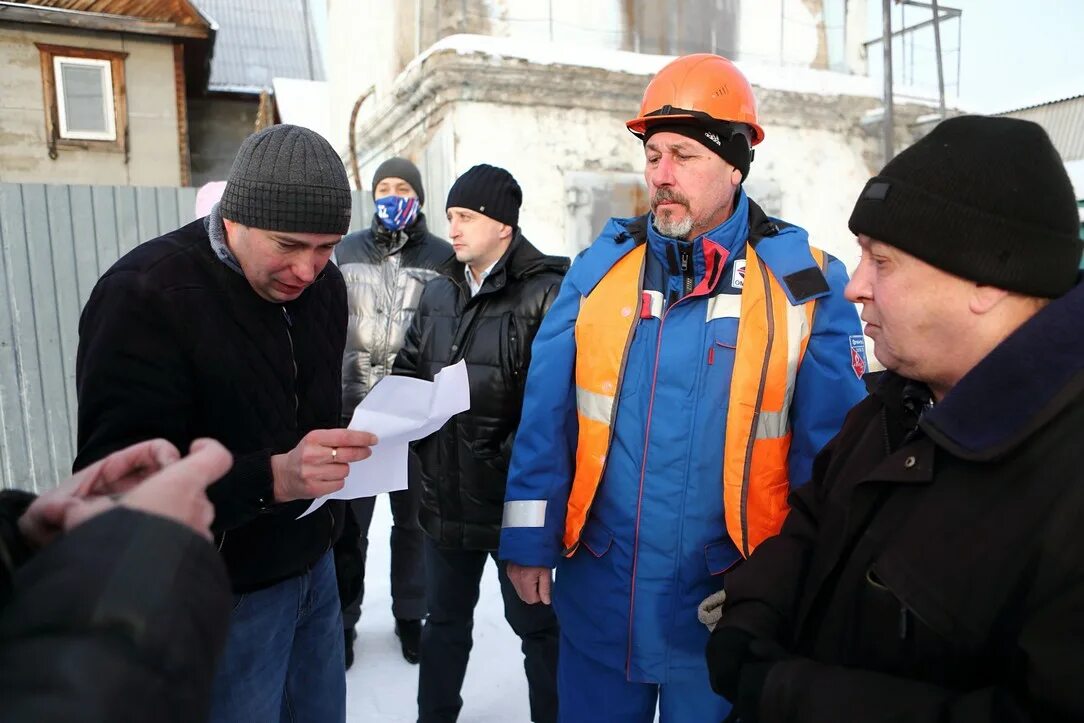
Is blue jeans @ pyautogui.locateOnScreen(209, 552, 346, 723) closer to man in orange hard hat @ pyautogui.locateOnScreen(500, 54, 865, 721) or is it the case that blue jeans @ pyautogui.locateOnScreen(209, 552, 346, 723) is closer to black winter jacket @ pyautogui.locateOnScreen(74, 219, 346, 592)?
black winter jacket @ pyautogui.locateOnScreen(74, 219, 346, 592)

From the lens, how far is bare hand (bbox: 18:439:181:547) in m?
0.87

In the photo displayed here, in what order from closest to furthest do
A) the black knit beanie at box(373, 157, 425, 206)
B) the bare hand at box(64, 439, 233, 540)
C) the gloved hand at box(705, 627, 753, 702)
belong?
the bare hand at box(64, 439, 233, 540) → the gloved hand at box(705, 627, 753, 702) → the black knit beanie at box(373, 157, 425, 206)

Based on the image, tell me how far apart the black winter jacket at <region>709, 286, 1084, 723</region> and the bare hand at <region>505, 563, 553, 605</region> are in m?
0.91

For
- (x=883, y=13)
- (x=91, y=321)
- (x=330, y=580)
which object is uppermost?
(x=883, y=13)

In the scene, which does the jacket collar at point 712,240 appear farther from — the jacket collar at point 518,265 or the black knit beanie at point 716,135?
the jacket collar at point 518,265

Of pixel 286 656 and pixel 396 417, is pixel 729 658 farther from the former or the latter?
pixel 286 656

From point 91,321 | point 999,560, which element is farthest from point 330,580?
point 999,560

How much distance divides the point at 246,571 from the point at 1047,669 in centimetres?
146

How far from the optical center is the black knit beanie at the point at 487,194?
9.40ft

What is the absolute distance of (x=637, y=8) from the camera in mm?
6105

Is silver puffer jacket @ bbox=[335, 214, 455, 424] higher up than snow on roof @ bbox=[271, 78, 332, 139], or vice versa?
snow on roof @ bbox=[271, 78, 332, 139]

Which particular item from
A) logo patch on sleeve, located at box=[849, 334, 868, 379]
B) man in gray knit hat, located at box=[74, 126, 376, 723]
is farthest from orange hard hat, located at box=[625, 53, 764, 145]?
man in gray knit hat, located at box=[74, 126, 376, 723]

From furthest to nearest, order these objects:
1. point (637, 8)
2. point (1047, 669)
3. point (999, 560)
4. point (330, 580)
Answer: point (637, 8), point (330, 580), point (999, 560), point (1047, 669)

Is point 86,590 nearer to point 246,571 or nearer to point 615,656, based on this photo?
point 246,571
